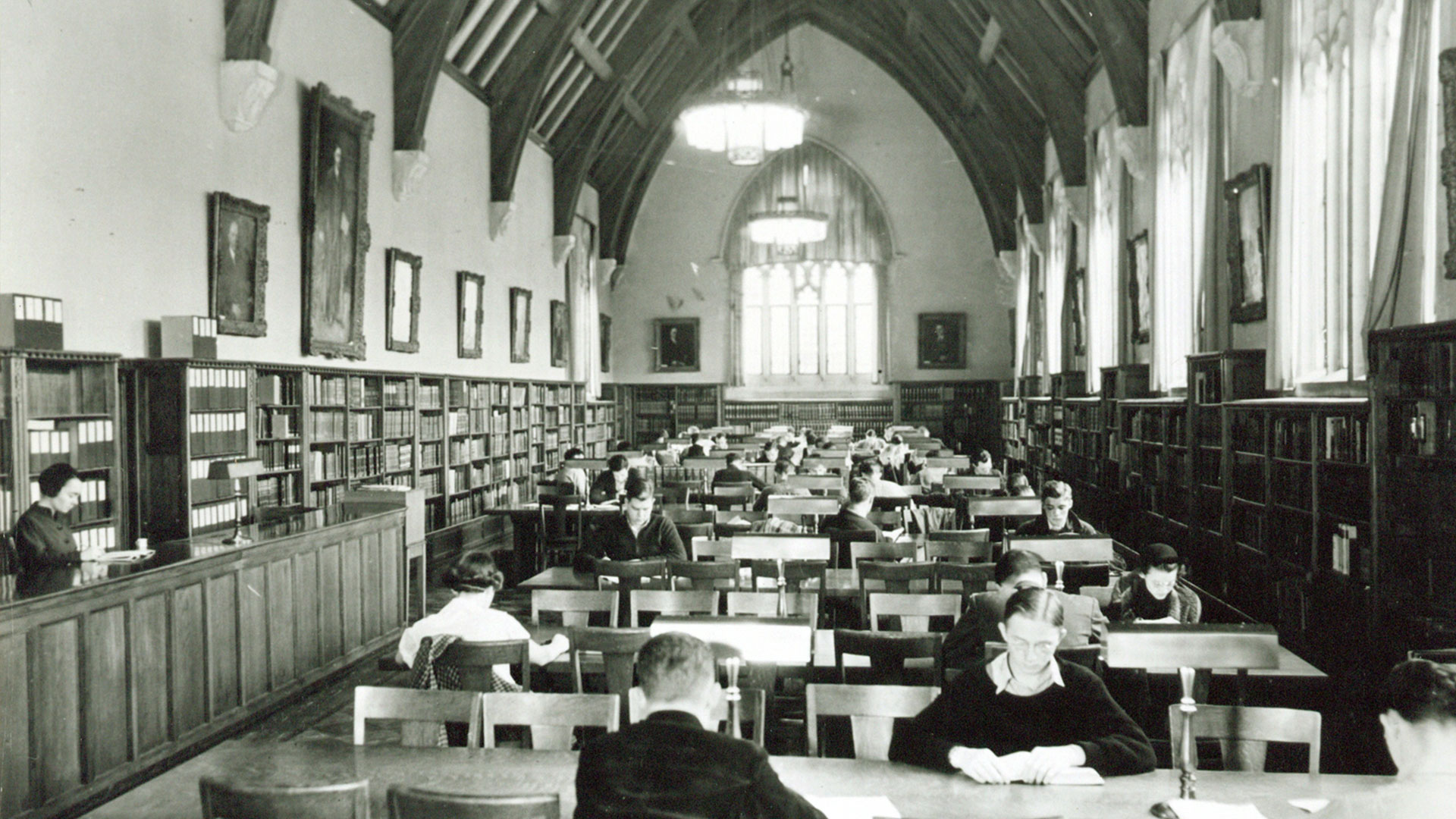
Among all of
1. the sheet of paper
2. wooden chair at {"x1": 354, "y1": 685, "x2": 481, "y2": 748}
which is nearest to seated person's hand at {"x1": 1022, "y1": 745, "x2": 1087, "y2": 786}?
the sheet of paper

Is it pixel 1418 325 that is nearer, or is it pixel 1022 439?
pixel 1418 325

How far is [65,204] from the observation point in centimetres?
629

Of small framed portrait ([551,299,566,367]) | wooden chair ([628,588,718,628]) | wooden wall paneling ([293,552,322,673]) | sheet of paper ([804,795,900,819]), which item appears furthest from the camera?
small framed portrait ([551,299,566,367])

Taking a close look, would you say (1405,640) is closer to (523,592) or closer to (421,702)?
(421,702)

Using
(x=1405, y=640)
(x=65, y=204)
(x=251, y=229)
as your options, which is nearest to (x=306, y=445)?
(x=251, y=229)

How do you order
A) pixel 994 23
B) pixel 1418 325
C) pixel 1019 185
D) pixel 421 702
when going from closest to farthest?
pixel 421 702 → pixel 1418 325 → pixel 994 23 → pixel 1019 185

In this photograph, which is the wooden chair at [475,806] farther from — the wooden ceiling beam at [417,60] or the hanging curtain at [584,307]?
the hanging curtain at [584,307]

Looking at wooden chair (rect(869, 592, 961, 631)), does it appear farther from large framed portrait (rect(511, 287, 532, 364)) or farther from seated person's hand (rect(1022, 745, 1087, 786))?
large framed portrait (rect(511, 287, 532, 364))

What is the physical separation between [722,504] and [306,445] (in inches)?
137

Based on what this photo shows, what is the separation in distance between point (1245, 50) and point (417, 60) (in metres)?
7.76

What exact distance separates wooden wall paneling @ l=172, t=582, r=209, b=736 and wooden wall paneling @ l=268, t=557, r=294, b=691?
59 centimetres

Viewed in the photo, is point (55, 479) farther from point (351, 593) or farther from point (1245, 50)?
point (1245, 50)

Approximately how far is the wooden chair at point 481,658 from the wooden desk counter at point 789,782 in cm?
63

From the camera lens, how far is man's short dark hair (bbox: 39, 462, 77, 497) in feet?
16.8
